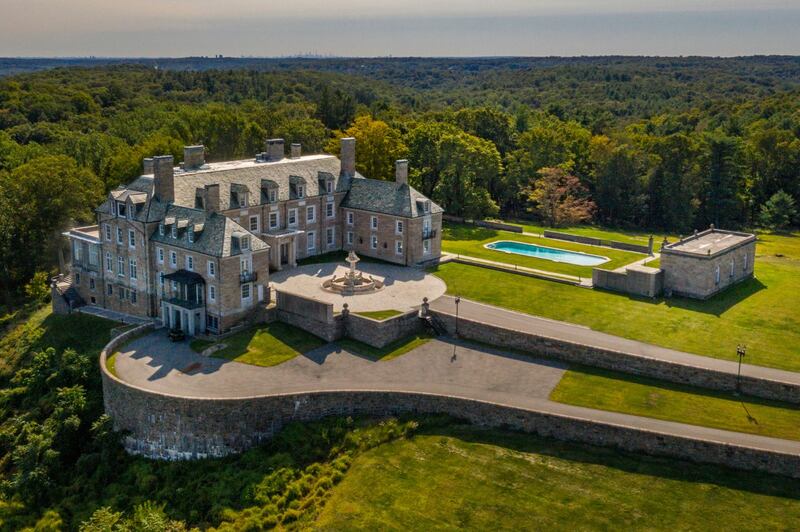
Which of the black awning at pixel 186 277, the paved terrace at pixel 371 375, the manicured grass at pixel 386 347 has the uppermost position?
the black awning at pixel 186 277

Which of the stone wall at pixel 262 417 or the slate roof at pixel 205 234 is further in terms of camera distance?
the slate roof at pixel 205 234

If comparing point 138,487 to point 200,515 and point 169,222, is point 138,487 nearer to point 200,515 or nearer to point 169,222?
point 200,515

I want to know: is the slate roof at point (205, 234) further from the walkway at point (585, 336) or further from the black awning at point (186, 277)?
the walkway at point (585, 336)

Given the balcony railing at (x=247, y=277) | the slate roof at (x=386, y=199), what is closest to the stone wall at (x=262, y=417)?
the balcony railing at (x=247, y=277)

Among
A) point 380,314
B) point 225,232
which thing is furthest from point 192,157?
point 380,314

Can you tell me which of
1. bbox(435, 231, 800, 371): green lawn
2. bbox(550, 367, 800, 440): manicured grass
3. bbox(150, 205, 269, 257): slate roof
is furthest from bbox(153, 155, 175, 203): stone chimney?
bbox(550, 367, 800, 440): manicured grass

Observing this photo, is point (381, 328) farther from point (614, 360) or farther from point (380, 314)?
point (614, 360)
